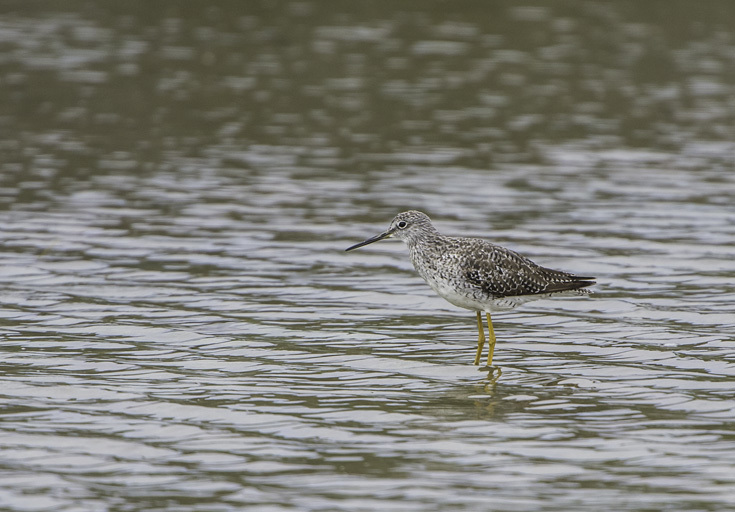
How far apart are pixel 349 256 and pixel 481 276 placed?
14.5 ft

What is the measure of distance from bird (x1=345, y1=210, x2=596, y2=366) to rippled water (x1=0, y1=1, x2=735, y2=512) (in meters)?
0.59

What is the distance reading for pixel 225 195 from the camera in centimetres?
1873

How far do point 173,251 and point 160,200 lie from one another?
8.56ft

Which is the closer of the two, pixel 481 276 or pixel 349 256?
pixel 481 276

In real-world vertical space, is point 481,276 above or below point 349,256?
above

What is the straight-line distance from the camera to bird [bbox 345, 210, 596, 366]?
471 inches

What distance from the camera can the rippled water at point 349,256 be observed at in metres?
9.02

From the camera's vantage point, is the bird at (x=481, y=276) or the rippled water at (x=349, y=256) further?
the bird at (x=481, y=276)

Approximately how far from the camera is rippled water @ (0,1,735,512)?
9023mm

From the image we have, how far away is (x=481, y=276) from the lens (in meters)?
11.9

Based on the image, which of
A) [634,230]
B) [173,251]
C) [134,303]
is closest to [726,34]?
[634,230]

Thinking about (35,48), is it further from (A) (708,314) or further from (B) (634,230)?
(A) (708,314)

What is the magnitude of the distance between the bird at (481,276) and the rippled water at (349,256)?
0.59 metres

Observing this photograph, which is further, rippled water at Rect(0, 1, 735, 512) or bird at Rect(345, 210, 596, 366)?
bird at Rect(345, 210, 596, 366)
